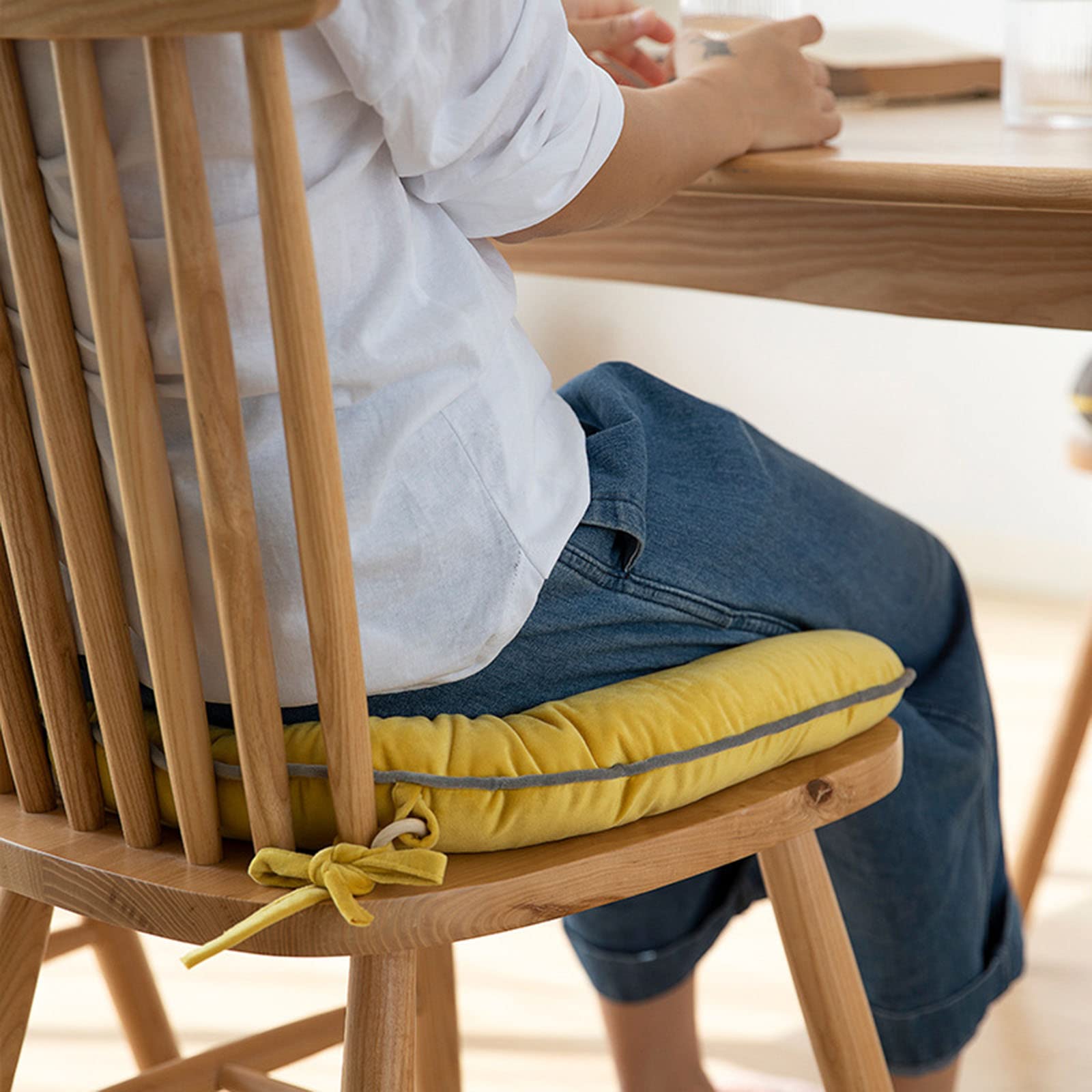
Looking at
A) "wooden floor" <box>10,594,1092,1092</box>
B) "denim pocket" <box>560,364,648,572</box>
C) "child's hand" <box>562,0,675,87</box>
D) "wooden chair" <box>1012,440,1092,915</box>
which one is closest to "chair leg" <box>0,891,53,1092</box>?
"denim pocket" <box>560,364,648,572</box>

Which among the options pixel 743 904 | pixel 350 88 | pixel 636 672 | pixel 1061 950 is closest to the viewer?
pixel 350 88

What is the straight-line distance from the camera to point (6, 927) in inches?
33.3

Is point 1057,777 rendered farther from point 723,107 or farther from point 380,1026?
point 380,1026

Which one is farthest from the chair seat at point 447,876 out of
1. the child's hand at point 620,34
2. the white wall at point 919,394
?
the white wall at point 919,394

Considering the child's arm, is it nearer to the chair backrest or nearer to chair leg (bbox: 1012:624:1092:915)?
the chair backrest

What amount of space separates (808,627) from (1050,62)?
1.74 ft

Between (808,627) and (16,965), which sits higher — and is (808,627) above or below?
above

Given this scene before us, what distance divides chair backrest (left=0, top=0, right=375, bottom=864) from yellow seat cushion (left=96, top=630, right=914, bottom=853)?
0.03 metres

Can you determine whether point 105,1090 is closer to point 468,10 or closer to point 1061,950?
point 468,10

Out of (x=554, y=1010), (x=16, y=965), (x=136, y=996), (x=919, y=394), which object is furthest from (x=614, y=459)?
(x=919, y=394)

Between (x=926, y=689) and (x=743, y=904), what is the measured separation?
28 cm

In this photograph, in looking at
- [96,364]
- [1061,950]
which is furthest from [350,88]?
[1061,950]

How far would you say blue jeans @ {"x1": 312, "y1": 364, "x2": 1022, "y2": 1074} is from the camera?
73cm

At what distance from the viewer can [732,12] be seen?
114 centimetres
